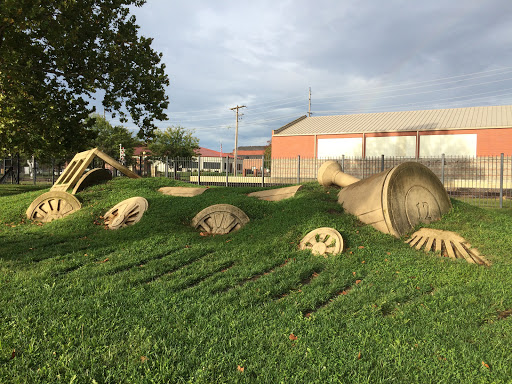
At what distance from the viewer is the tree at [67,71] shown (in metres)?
9.58

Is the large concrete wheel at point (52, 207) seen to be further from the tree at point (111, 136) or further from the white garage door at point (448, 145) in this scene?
the tree at point (111, 136)

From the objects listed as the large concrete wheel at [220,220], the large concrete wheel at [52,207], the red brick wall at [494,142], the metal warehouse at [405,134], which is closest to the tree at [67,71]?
the large concrete wheel at [52,207]

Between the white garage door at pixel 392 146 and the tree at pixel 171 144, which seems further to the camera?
the tree at pixel 171 144

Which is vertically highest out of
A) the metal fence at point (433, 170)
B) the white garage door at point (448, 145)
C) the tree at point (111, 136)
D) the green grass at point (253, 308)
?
the tree at point (111, 136)

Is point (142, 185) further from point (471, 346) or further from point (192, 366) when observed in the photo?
point (471, 346)

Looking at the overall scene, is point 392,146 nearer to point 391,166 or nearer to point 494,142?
point 494,142

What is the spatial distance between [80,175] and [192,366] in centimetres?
1029

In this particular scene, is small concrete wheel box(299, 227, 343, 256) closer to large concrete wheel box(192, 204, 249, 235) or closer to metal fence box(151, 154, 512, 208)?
large concrete wheel box(192, 204, 249, 235)

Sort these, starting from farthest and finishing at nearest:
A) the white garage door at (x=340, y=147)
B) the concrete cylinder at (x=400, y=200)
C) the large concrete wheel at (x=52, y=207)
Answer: the white garage door at (x=340, y=147) < the large concrete wheel at (x=52, y=207) < the concrete cylinder at (x=400, y=200)

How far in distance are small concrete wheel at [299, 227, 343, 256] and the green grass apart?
0.70ft

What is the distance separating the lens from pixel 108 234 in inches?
275

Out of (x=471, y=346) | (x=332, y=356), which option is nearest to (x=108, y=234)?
(x=332, y=356)

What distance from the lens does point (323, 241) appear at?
572cm

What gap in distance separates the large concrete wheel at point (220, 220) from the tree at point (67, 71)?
274 inches
